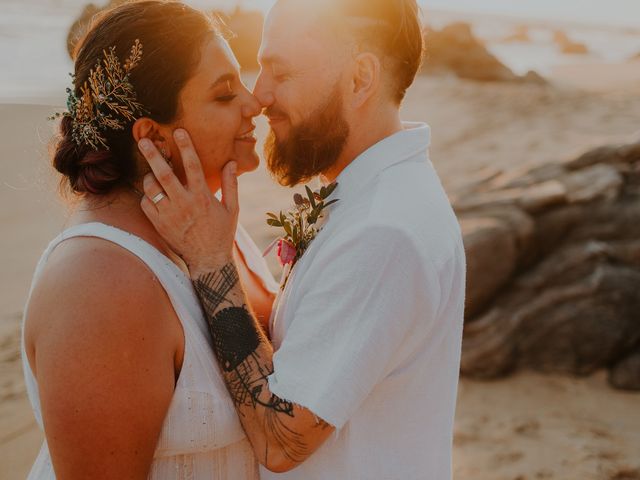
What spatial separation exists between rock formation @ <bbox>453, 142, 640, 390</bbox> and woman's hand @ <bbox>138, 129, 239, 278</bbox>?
11.4ft

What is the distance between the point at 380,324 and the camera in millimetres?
2002

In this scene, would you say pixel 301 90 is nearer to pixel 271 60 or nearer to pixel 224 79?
pixel 271 60

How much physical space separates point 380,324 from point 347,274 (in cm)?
18

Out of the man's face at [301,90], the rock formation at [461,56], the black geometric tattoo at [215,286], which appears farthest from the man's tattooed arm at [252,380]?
the rock formation at [461,56]

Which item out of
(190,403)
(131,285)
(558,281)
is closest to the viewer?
(131,285)

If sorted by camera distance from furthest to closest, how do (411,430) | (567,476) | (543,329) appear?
(543,329)
(567,476)
(411,430)

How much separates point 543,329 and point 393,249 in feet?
12.5

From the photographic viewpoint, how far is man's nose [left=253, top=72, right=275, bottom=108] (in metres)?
2.91

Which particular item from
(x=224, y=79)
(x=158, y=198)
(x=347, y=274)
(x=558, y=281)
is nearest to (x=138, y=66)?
(x=224, y=79)

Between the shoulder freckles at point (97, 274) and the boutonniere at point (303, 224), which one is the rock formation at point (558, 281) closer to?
the boutonniere at point (303, 224)

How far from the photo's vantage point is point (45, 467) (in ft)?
8.50

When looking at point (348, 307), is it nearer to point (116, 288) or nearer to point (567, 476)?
point (116, 288)

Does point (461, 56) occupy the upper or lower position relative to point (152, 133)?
lower

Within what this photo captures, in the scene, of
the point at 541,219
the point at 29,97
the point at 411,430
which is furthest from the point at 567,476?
the point at 29,97
